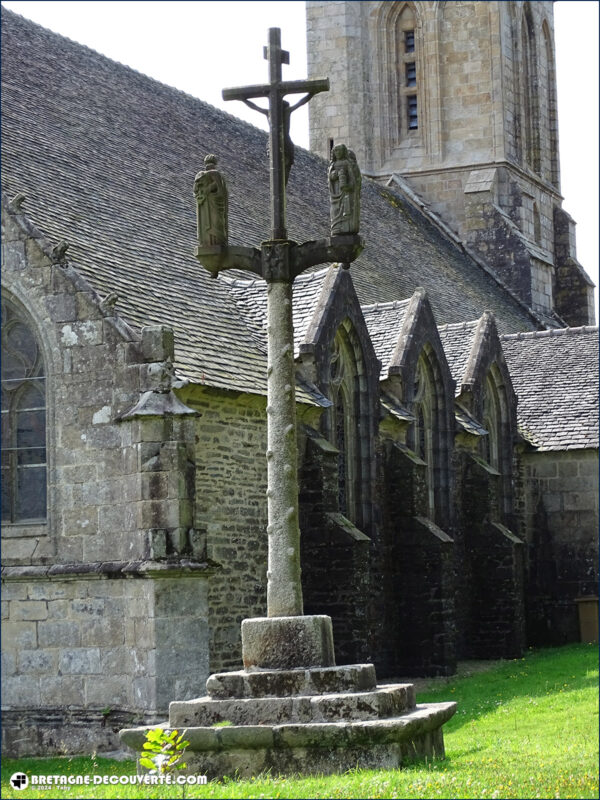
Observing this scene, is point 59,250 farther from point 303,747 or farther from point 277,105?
point 303,747

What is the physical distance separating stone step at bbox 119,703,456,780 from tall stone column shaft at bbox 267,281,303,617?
1.01 m

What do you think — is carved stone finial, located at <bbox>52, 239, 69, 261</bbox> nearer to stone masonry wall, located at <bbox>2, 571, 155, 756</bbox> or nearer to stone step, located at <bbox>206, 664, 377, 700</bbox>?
stone masonry wall, located at <bbox>2, 571, 155, 756</bbox>

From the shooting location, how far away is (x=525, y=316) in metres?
37.7

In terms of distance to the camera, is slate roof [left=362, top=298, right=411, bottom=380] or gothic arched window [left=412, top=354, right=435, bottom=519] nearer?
slate roof [left=362, top=298, right=411, bottom=380]

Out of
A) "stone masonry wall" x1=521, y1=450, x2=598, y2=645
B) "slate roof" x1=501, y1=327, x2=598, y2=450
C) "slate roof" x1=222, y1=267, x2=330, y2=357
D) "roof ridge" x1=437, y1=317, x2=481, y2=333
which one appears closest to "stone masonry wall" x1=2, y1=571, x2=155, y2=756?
"slate roof" x1=222, y1=267, x2=330, y2=357

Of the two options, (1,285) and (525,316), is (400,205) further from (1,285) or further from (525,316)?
(1,285)

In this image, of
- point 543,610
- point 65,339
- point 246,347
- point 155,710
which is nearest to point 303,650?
point 155,710

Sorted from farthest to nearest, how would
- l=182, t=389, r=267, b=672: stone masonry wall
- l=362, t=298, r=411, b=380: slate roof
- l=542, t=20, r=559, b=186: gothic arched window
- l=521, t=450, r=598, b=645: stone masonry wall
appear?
1. l=542, t=20, r=559, b=186: gothic arched window
2. l=521, t=450, r=598, b=645: stone masonry wall
3. l=362, t=298, r=411, b=380: slate roof
4. l=182, t=389, r=267, b=672: stone masonry wall

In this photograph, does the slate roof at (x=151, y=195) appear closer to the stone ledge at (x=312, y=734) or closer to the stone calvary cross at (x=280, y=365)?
the stone calvary cross at (x=280, y=365)

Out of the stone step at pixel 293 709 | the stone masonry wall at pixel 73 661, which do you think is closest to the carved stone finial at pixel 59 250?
the stone masonry wall at pixel 73 661

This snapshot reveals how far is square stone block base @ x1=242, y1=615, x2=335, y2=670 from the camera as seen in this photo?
10.7 m

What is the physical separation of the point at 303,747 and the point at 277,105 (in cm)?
499

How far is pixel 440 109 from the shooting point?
39.9 metres

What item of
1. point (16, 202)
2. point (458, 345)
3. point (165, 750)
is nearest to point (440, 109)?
point (458, 345)
